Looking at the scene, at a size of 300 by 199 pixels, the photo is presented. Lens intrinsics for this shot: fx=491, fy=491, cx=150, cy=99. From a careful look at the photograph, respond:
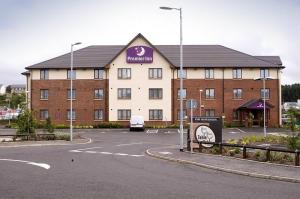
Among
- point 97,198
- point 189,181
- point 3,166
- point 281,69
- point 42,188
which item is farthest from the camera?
point 281,69

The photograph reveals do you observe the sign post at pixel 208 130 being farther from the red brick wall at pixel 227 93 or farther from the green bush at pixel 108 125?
the red brick wall at pixel 227 93

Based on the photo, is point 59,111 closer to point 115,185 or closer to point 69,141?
point 69,141

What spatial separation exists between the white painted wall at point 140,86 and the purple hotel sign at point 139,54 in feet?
1.92

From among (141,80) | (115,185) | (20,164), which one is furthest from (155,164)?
(141,80)

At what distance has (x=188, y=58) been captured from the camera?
217 ft

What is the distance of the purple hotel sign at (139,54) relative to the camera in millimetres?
63250

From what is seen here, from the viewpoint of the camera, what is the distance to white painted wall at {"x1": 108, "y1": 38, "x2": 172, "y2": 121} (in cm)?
6384

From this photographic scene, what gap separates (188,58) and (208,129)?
39778mm

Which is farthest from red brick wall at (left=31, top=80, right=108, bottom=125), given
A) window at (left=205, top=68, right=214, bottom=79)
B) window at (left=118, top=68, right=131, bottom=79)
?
window at (left=205, top=68, right=214, bottom=79)

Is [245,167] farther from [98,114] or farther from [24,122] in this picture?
[98,114]

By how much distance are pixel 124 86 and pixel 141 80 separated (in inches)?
93.2

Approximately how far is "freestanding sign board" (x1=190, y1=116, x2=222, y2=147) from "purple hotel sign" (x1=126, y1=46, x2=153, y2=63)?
121 feet

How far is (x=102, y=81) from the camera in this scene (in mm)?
64750

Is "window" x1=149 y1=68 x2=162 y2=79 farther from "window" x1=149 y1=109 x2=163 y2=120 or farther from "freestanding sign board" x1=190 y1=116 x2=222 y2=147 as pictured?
"freestanding sign board" x1=190 y1=116 x2=222 y2=147
